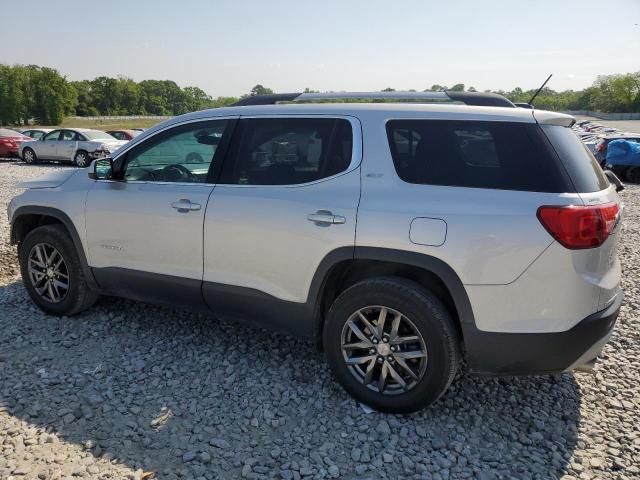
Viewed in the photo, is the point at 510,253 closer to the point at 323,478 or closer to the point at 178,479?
the point at 323,478

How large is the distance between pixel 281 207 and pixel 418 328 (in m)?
1.14

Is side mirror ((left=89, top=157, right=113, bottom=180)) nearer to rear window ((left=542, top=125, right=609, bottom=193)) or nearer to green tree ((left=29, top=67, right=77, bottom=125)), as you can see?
rear window ((left=542, top=125, right=609, bottom=193))

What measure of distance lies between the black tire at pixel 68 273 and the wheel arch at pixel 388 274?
2.26m

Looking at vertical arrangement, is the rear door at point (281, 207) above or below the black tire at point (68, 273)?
above

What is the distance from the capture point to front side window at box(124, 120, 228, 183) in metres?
3.68

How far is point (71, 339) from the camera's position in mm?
4039

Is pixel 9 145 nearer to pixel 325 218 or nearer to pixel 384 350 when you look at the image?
pixel 325 218

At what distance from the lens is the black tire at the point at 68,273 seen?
428cm

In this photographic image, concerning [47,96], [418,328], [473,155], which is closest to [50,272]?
[418,328]

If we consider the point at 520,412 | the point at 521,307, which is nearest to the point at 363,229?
the point at 521,307

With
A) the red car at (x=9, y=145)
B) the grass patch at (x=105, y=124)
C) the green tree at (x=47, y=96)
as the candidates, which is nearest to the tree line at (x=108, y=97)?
the green tree at (x=47, y=96)

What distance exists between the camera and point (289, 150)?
11.1 ft

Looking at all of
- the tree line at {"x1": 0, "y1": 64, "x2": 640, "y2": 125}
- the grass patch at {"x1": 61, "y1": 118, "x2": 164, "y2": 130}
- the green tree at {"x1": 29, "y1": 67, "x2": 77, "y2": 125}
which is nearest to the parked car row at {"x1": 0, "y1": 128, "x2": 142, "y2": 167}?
the grass patch at {"x1": 61, "y1": 118, "x2": 164, "y2": 130}

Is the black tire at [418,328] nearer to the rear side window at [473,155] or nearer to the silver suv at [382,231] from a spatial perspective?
the silver suv at [382,231]
